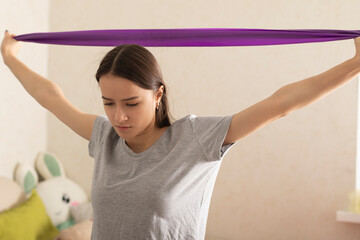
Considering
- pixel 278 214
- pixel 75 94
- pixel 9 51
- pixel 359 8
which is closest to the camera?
pixel 9 51

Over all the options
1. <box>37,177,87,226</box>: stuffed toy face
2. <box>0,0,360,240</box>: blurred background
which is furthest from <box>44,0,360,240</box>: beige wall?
<box>37,177,87,226</box>: stuffed toy face

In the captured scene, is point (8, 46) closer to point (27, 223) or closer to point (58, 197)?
point (27, 223)

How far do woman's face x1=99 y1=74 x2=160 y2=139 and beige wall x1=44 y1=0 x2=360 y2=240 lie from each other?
187 cm

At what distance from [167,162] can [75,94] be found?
97.2 inches

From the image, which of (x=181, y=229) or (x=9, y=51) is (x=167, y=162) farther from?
(x=9, y=51)

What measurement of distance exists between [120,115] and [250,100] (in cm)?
195

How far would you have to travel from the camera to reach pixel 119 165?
1.33m

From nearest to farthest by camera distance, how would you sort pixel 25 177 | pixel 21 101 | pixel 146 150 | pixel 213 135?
pixel 213 135, pixel 146 150, pixel 25 177, pixel 21 101

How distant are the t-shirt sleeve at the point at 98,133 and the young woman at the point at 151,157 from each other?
0.31 ft

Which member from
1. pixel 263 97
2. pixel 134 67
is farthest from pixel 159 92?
pixel 263 97

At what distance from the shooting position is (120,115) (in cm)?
125

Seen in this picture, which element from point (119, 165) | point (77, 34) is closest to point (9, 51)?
point (77, 34)

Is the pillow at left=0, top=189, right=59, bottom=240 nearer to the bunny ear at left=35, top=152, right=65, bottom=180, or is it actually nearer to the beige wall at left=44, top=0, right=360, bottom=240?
the bunny ear at left=35, top=152, right=65, bottom=180

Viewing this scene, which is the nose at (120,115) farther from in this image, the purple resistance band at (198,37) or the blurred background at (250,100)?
the blurred background at (250,100)
